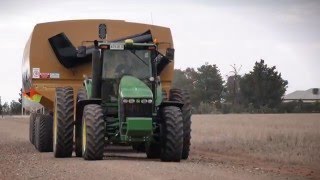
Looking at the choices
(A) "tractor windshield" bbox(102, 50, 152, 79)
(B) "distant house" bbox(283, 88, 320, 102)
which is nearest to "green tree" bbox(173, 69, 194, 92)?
(B) "distant house" bbox(283, 88, 320, 102)

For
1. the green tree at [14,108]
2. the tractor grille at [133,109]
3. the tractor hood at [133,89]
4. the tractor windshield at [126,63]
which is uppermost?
the green tree at [14,108]

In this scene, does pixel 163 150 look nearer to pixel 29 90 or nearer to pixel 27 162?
pixel 27 162

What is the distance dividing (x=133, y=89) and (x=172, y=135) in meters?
1.38

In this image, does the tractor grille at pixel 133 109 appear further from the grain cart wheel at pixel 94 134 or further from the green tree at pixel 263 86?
the green tree at pixel 263 86

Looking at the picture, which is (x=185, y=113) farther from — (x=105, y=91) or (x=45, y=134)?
(x=45, y=134)

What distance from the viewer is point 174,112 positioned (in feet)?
49.3

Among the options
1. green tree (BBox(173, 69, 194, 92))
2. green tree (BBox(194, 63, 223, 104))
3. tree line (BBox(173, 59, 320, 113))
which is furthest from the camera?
green tree (BBox(173, 69, 194, 92))

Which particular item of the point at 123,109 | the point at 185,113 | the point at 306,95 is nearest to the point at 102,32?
the point at 185,113

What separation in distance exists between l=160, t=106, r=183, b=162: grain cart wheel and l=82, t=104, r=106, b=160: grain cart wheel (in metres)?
1.41

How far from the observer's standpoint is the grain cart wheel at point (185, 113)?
1667cm

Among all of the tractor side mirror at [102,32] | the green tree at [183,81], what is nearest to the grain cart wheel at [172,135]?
the tractor side mirror at [102,32]

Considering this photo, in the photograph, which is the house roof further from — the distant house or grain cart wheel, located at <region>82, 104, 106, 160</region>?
grain cart wheel, located at <region>82, 104, 106, 160</region>

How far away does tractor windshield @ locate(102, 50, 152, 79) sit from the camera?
16.0 metres

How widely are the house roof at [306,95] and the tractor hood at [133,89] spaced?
430 feet
